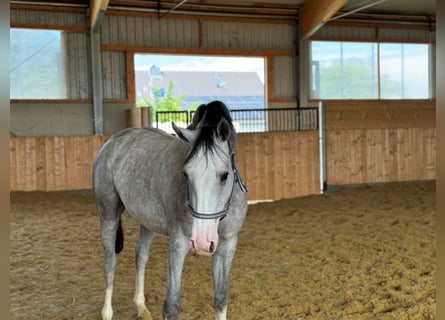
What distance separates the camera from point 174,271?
219 cm

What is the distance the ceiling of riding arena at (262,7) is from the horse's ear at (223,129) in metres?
7.84

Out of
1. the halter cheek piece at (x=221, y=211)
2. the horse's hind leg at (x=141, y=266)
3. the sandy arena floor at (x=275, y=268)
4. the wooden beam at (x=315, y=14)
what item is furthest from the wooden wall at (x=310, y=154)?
the halter cheek piece at (x=221, y=211)

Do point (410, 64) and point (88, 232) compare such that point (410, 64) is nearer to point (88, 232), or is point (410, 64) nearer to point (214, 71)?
point (88, 232)

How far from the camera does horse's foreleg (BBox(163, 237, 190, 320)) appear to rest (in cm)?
219

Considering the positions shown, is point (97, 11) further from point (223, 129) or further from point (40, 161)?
point (223, 129)

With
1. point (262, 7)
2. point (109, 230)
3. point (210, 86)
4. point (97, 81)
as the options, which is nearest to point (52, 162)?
point (97, 81)

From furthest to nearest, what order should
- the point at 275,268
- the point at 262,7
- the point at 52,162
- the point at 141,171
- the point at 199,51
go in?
the point at 262,7 → the point at 199,51 → the point at 52,162 → the point at 275,268 → the point at 141,171

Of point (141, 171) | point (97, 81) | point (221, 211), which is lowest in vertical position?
point (221, 211)

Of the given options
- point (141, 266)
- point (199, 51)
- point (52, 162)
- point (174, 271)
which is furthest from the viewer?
point (199, 51)

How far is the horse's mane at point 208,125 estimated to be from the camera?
6.38 feet

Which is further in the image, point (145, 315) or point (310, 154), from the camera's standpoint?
point (310, 154)

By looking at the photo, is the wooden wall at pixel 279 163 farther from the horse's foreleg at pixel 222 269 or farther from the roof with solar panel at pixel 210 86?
the roof with solar panel at pixel 210 86

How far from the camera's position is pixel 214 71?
87.7 feet

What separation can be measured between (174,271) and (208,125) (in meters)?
0.74
